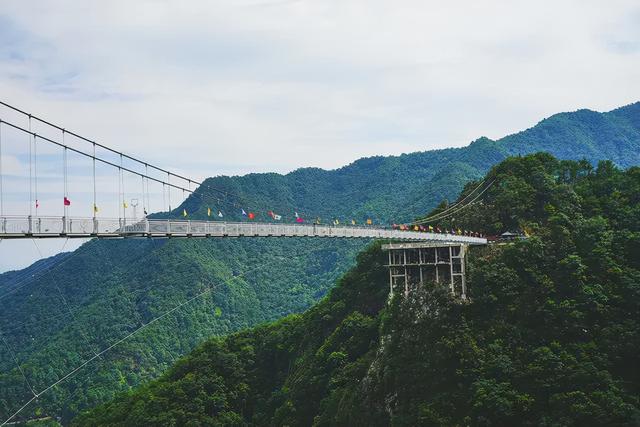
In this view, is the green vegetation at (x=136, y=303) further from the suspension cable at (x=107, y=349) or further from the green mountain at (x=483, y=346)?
the green mountain at (x=483, y=346)

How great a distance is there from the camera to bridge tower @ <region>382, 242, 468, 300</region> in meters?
53.2

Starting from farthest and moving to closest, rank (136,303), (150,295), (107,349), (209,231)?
1. (136,303)
2. (150,295)
3. (107,349)
4. (209,231)

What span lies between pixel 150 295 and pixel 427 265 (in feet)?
268

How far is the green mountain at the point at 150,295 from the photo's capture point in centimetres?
10481

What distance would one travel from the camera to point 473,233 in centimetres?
6238

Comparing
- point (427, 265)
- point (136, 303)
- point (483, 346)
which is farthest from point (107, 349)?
point (483, 346)

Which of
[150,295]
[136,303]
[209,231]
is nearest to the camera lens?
[209,231]

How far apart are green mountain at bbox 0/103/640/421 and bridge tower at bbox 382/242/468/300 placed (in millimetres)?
57054

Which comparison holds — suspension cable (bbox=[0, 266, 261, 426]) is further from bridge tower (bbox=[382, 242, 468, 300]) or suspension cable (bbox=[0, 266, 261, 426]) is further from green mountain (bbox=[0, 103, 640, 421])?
bridge tower (bbox=[382, 242, 468, 300])

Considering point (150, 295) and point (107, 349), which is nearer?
point (107, 349)

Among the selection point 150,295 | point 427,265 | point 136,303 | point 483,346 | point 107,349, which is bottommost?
point 107,349

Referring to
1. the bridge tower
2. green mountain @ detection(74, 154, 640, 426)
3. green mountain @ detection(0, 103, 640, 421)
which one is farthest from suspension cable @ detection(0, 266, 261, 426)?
the bridge tower

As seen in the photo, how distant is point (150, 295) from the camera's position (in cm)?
12694

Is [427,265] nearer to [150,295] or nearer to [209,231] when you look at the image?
[209,231]
